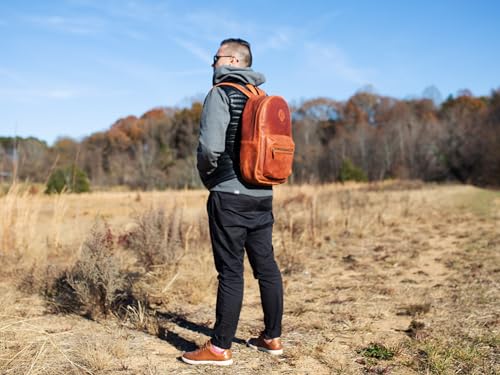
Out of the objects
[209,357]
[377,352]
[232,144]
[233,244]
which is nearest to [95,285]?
[209,357]

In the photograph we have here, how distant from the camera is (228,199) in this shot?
2.78 meters

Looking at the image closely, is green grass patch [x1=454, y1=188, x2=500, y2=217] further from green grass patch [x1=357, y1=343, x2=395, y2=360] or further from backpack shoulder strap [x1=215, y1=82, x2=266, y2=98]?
backpack shoulder strap [x1=215, y1=82, x2=266, y2=98]

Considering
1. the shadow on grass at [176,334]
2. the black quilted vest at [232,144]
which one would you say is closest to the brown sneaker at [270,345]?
the shadow on grass at [176,334]

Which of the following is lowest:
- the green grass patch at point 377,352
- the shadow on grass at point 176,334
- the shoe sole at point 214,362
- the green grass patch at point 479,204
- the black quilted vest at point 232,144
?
the shadow on grass at point 176,334

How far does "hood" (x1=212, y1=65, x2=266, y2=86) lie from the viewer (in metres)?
2.86

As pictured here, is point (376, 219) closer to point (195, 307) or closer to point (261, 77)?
point (195, 307)

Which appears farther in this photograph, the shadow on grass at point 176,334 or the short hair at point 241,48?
the shadow on grass at point 176,334

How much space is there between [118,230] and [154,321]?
3.19m

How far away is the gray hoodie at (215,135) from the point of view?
2.73 m

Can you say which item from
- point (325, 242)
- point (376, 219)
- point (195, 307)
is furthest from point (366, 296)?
point (376, 219)

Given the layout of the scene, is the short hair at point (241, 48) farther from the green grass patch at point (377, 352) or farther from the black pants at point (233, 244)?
the green grass patch at point (377, 352)

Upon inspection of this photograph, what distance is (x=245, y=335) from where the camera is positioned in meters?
3.46

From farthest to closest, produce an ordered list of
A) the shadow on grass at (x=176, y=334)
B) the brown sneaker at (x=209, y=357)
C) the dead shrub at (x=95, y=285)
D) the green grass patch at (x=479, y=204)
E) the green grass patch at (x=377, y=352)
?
the green grass patch at (x=479, y=204) < the dead shrub at (x=95, y=285) < the shadow on grass at (x=176, y=334) < the green grass patch at (x=377, y=352) < the brown sneaker at (x=209, y=357)

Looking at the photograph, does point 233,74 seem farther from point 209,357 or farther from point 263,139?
point 209,357
